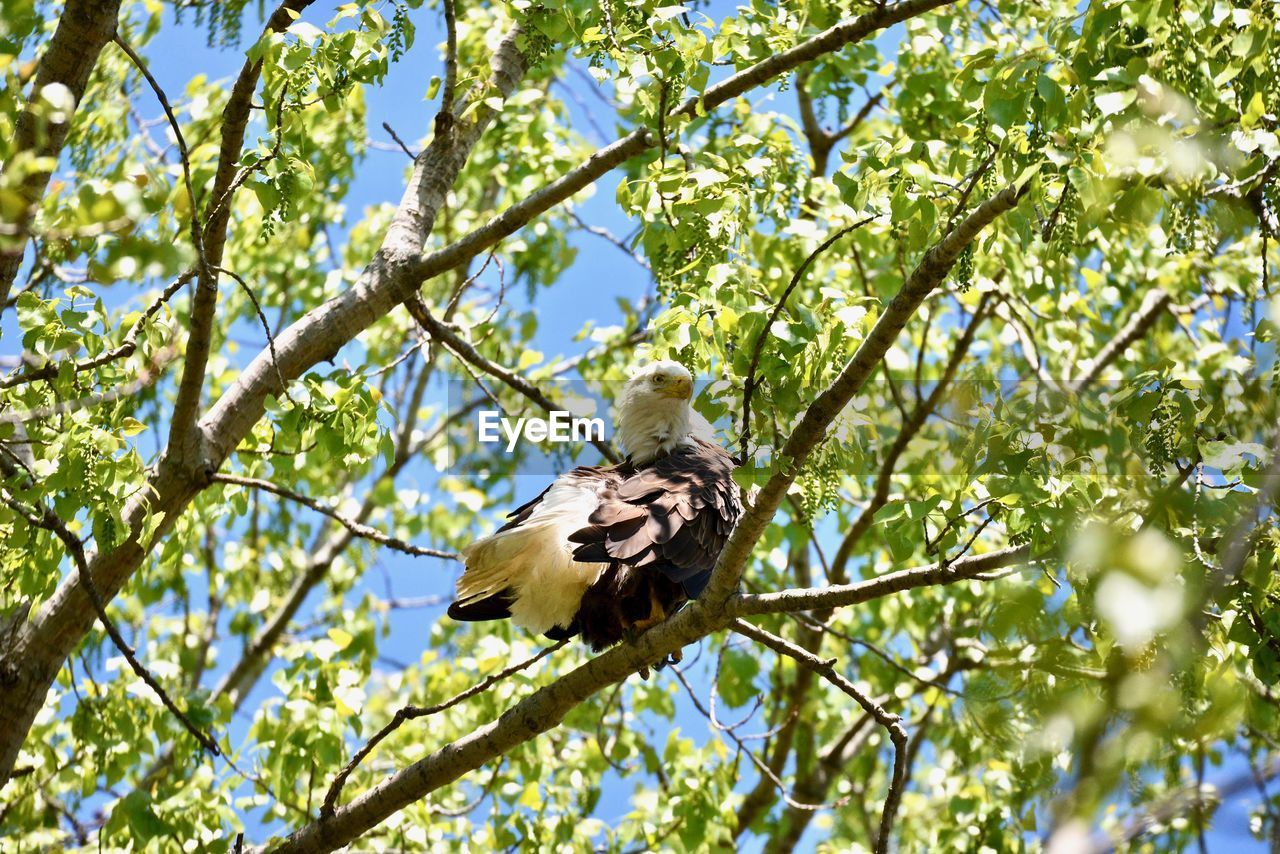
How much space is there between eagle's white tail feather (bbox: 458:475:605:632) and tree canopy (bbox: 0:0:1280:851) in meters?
0.35

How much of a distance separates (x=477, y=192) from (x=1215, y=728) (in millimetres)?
7890

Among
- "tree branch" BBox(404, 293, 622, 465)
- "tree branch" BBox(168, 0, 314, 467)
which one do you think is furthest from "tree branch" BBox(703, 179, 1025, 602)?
"tree branch" BBox(404, 293, 622, 465)

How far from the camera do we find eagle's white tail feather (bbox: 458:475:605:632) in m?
3.82

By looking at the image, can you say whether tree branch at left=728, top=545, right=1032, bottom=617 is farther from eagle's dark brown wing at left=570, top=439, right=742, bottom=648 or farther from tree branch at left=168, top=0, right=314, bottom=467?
tree branch at left=168, top=0, right=314, bottom=467

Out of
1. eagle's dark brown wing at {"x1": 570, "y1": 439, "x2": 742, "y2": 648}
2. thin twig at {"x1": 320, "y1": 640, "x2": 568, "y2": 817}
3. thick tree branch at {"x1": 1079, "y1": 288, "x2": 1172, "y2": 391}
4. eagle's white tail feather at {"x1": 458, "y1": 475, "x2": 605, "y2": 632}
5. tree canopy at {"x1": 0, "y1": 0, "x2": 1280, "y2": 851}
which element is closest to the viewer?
tree canopy at {"x1": 0, "y1": 0, "x2": 1280, "y2": 851}

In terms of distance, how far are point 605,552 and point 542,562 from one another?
390mm

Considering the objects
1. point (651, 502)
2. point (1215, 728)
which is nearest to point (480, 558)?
point (651, 502)

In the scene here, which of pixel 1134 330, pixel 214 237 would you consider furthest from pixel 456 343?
pixel 1134 330

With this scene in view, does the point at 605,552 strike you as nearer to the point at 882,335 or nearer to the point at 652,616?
the point at 652,616

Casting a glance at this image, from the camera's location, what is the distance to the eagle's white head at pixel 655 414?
4465 millimetres

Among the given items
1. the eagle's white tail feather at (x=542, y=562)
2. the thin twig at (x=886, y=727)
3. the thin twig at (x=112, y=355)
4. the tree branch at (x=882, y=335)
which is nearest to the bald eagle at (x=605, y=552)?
the eagle's white tail feather at (x=542, y=562)

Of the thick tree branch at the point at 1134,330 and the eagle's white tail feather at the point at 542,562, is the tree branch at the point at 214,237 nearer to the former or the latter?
the eagle's white tail feather at the point at 542,562

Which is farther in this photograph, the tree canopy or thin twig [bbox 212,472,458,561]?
thin twig [bbox 212,472,458,561]

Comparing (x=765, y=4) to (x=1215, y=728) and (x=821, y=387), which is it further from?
(x=1215, y=728)
